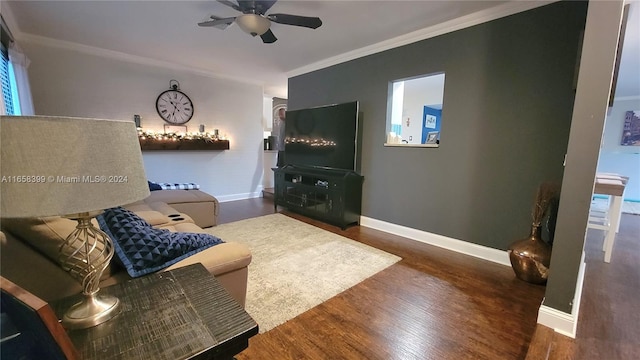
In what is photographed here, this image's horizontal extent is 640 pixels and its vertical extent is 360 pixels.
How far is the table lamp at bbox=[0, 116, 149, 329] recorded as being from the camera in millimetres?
558

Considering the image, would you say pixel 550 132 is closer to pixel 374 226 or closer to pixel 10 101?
pixel 374 226

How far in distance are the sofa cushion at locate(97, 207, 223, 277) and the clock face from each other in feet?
11.8

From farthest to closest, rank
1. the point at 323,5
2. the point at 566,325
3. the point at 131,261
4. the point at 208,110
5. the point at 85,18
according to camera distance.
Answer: the point at 208,110
the point at 85,18
the point at 323,5
the point at 566,325
the point at 131,261

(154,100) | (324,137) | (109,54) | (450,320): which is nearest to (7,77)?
(109,54)

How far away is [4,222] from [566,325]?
2782mm

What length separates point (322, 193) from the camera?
3.74 metres

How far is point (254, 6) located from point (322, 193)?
234 centimetres

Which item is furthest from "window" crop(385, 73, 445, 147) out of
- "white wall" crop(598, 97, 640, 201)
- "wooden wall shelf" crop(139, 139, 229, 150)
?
"white wall" crop(598, 97, 640, 201)

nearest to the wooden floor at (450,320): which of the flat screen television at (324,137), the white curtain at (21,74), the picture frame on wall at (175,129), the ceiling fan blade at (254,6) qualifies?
the flat screen television at (324,137)

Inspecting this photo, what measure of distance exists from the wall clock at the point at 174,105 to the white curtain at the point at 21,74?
1.54m

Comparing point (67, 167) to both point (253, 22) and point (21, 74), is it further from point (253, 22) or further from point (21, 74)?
point (21, 74)

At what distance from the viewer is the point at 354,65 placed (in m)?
3.67

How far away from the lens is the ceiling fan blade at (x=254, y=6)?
2.14 meters

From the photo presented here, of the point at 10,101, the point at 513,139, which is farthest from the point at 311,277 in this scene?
the point at 10,101
